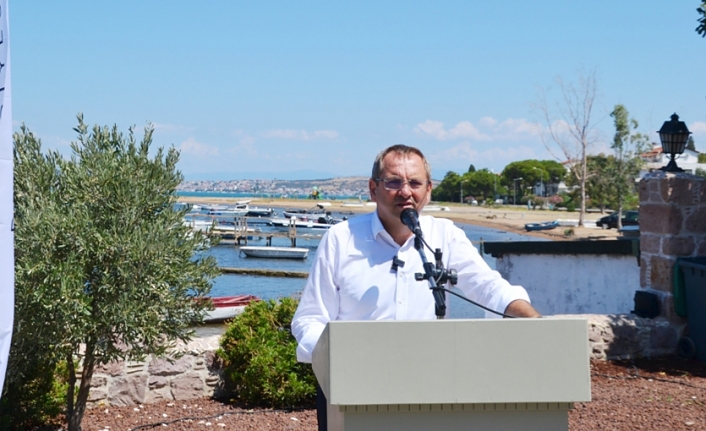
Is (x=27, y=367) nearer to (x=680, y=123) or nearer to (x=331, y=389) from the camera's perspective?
(x=331, y=389)

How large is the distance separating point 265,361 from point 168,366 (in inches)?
34.8

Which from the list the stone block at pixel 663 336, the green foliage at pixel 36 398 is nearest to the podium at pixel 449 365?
the green foliage at pixel 36 398

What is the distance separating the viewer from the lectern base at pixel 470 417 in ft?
7.51

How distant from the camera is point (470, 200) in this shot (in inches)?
6235

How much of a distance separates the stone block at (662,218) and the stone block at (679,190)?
0.09 meters

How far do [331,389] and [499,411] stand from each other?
49cm

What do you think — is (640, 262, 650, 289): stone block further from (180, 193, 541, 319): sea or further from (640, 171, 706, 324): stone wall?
(180, 193, 541, 319): sea

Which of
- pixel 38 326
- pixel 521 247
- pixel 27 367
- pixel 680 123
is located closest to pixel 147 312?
pixel 38 326

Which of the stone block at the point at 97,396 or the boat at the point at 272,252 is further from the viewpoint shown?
the boat at the point at 272,252

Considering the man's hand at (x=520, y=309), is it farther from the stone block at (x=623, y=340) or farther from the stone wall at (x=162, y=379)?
the stone block at (x=623, y=340)

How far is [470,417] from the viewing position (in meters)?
2.31

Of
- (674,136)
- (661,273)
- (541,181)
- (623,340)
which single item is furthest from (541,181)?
(623,340)

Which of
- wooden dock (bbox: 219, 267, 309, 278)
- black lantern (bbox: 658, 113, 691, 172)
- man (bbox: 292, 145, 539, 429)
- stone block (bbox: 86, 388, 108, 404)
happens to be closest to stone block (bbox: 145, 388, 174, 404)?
stone block (bbox: 86, 388, 108, 404)

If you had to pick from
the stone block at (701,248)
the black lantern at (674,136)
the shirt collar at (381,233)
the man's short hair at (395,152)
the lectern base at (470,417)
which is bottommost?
the stone block at (701,248)
